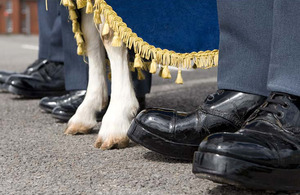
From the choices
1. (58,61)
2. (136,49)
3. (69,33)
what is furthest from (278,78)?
(58,61)

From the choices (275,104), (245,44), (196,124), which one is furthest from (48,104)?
(275,104)

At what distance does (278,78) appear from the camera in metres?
1.17

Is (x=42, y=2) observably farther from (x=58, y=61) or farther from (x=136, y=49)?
(x=136, y=49)

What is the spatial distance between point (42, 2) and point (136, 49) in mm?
1395

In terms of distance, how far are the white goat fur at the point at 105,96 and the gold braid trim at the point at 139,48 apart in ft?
0.13

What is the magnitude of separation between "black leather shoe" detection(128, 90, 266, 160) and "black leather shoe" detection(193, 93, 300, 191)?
169 millimetres

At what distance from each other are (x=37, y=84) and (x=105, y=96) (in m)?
0.95

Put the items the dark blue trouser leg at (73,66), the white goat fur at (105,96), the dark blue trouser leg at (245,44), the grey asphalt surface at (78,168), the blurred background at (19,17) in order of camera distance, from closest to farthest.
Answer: the grey asphalt surface at (78,168), the dark blue trouser leg at (245,44), the white goat fur at (105,96), the dark blue trouser leg at (73,66), the blurred background at (19,17)

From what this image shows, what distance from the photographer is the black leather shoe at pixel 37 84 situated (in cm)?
258

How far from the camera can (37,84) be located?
2590 mm

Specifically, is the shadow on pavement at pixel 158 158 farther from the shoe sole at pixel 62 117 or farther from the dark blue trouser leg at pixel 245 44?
the shoe sole at pixel 62 117

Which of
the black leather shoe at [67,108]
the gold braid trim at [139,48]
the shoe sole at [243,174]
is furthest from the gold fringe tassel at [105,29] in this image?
the shoe sole at [243,174]

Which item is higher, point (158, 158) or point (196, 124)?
point (196, 124)

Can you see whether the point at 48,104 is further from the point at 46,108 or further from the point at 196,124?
the point at 196,124
